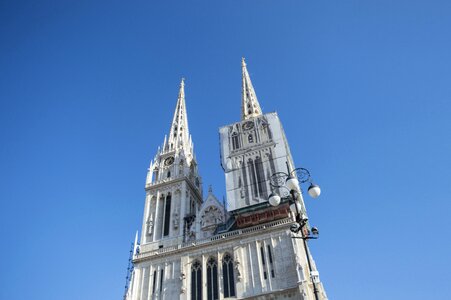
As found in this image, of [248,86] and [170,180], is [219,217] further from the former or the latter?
[248,86]

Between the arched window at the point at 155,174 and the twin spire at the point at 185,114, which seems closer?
the arched window at the point at 155,174

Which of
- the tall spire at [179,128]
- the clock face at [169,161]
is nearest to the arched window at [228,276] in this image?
the clock face at [169,161]

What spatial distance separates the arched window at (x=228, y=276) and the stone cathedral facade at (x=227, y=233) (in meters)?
0.09

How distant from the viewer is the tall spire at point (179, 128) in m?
50.4

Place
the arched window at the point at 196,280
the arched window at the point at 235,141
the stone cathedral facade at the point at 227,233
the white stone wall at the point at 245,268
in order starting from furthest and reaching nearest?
1. the arched window at the point at 235,141
2. the arched window at the point at 196,280
3. the stone cathedral facade at the point at 227,233
4. the white stone wall at the point at 245,268

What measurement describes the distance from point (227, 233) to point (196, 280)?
17.2 feet

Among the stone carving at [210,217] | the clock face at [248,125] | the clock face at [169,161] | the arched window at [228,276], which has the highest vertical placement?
the clock face at [248,125]

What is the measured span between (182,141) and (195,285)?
22335 millimetres

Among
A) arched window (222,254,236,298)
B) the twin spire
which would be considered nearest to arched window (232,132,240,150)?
the twin spire

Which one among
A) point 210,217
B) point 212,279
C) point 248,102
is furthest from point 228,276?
point 248,102

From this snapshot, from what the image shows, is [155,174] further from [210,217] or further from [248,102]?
[248,102]

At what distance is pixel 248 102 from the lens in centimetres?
5341

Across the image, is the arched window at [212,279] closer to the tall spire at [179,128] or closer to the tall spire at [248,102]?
the tall spire at [179,128]

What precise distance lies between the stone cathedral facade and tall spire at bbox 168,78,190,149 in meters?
2.19
